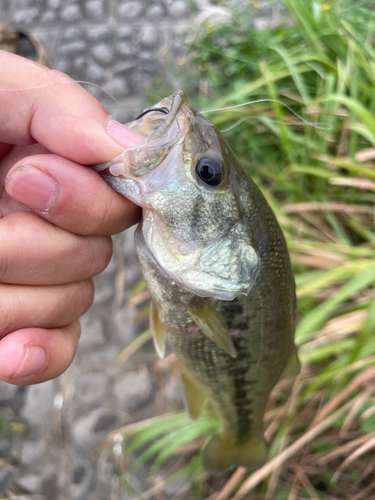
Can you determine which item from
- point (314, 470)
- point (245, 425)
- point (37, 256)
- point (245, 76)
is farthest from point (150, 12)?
point (314, 470)

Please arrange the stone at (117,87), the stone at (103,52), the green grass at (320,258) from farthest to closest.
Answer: the stone at (103,52) → the stone at (117,87) → the green grass at (320,258)

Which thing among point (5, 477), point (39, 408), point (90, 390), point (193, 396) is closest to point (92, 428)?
point (90, 390)

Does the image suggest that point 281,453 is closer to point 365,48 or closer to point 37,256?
point 37,256

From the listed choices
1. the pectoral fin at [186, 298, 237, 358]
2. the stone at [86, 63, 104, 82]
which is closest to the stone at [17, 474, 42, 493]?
the pectoral fin at [186, 298, 237, 358]

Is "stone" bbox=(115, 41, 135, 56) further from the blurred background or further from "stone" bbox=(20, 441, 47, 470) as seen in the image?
"stone" bbox=(20, 441, 47, 470)

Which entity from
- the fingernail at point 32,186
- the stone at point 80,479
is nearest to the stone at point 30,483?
the stone at point 80,479

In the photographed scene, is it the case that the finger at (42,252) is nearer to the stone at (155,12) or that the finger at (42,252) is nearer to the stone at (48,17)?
the stone at (155,12)

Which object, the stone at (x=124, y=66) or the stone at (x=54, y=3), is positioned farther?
the stone at (x=54, y=3)
